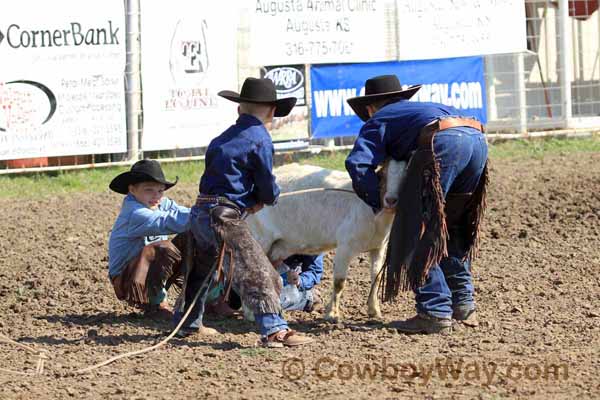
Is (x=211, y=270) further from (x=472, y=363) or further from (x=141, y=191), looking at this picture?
(x=472, y=363)

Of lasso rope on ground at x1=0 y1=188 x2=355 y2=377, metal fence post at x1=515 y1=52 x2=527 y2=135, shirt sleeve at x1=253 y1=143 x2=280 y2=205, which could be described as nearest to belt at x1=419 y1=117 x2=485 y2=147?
lasso rope on ground at x1=0 y1=188 x2=355 y2=377

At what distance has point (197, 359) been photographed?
6266 millimetres

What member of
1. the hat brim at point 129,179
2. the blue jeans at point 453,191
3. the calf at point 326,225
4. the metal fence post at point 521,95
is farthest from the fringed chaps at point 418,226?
the metal fence post at point 521,95

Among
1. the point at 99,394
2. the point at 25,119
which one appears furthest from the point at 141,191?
the point at 25,119

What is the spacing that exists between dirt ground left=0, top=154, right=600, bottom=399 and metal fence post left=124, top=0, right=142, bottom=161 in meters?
2.21

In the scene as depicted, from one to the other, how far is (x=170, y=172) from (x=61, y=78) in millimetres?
1610

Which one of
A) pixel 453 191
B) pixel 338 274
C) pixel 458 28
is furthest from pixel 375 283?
pixel 458 28

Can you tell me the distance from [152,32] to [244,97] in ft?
22.0

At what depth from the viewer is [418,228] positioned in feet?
21.8

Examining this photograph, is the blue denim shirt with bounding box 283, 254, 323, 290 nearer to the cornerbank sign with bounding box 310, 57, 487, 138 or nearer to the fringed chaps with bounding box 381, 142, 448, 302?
the fringed chaps with bounding box 381, 142, 448, 302

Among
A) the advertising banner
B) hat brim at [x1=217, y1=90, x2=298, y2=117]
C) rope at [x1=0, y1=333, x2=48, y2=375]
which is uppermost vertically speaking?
the advertising banner

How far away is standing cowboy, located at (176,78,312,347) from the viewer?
21.1 ft

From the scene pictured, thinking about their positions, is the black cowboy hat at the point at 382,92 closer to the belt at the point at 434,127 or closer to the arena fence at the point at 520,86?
the belt at the point at 434,127

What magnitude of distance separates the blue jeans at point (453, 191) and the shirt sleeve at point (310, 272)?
3.44 ft
